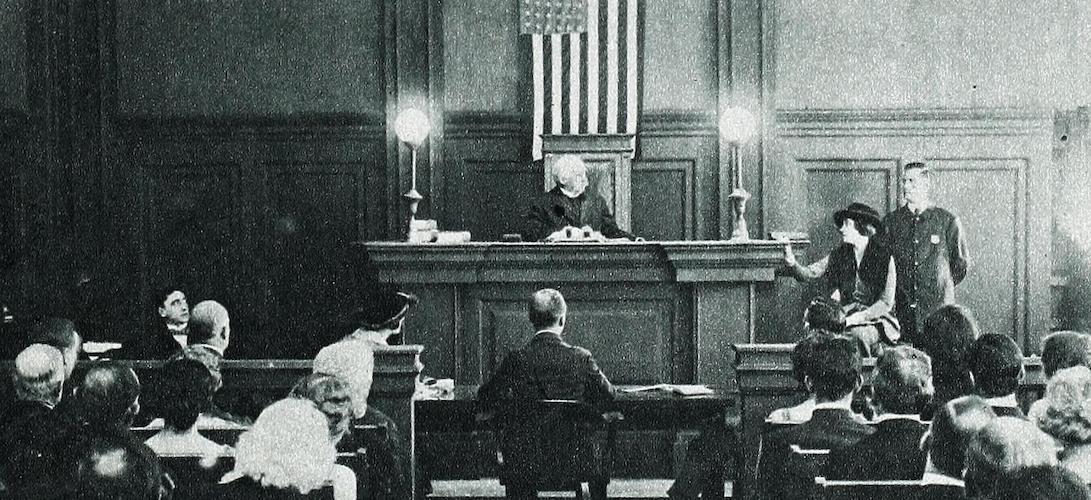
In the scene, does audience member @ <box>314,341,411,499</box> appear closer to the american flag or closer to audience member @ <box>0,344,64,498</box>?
audience member @ <box>0,344,64,498</box>

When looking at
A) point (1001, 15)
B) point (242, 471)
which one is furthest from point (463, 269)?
point (1001, 15)

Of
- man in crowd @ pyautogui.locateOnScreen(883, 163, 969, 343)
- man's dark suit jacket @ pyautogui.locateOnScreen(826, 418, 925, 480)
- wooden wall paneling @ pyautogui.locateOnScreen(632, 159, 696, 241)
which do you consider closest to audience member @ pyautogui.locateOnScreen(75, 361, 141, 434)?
man's dark suit jacket @ pyautogui.locateOnScreen(826, 418, 925, 480)

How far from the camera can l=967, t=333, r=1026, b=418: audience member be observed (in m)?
4.13

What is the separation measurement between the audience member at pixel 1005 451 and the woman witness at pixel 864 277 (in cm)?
366

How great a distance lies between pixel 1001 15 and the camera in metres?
9.20

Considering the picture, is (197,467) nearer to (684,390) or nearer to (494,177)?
(684,390)

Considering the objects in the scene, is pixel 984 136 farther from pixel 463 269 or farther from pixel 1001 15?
pixel 463 269

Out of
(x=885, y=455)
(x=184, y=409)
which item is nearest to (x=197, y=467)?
(x=184, y=409)

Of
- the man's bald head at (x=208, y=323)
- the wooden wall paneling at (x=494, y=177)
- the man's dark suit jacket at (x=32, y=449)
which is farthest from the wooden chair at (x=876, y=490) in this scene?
the wooden wall paneling at (x=494, y=177)

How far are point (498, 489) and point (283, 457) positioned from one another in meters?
2.96

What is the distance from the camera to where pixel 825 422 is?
401 cm

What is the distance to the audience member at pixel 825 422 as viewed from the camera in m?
3.97

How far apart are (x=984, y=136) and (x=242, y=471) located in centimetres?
750

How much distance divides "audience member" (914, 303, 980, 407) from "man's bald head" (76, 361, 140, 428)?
2.84 m
